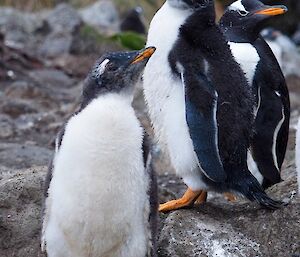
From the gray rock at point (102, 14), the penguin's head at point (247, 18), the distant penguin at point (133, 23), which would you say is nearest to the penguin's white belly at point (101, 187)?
the penguin's head at point (247, 18)

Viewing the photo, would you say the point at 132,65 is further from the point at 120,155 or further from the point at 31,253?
the point at 31,253

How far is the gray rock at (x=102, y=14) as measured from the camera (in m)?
16.9

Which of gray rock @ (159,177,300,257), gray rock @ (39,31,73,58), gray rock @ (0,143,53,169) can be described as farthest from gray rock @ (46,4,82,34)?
gray rock @ (159,177,300,257)

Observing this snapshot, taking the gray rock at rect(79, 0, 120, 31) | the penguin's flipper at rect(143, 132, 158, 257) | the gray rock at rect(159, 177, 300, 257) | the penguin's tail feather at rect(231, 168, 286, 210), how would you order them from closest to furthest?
the penguin's flipper at rect(143, 132, 158, 257), the gray rock at rect(159, 177, 300, 257), the penguin's tail feather at rect(231, 168, 286, 210), the gray rock at rect(79, 0, 120, 31)

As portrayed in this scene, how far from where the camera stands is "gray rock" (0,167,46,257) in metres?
4.01

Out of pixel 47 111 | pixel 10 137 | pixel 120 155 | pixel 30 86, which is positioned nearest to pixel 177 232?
pixel 120 155

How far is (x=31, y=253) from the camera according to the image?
156 inches

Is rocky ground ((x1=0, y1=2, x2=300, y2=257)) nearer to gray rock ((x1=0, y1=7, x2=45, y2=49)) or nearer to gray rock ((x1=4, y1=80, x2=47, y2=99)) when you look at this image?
gray rock ((x1=4, y1=80, x2=47, y2=99))

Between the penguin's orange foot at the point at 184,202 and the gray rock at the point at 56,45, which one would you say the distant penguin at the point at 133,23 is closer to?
the gray rock at the point at 56,45

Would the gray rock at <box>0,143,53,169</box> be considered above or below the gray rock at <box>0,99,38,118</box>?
above

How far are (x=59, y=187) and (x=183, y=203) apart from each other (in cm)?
93

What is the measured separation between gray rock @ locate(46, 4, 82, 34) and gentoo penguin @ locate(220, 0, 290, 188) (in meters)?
8.78

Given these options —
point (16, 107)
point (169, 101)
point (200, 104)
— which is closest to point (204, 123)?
point (200, 104)

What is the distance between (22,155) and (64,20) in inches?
325
